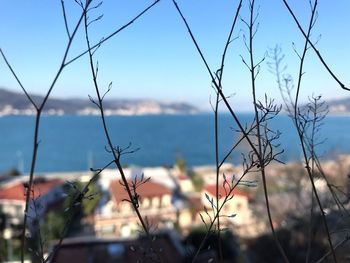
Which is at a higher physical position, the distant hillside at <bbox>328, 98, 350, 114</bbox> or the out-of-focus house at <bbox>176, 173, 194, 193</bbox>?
the distant hillside at <bbox>328, 98, 350, 114</bbox>

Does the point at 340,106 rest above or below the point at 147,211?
above

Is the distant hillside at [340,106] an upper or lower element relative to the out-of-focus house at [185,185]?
upper

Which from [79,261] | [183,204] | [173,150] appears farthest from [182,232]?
[173,150]

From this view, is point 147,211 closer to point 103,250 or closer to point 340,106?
point 103,250

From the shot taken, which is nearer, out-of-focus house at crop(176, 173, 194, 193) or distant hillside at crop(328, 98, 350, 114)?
distant hillside at crop(328, 98, 350, 114)

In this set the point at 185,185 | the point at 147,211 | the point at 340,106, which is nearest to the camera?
the point at 340,106

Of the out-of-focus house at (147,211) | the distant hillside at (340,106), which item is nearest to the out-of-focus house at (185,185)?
the out-of-focus house at (147,211)

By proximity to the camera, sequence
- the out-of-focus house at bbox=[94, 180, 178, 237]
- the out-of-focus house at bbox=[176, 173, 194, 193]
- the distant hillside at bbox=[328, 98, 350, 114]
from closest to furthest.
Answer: the distant hillside at bbox=[328, 98, 350, 114] < the out-of-focus house at bbox=[94, 180, 178, 237] < the out-of-focus house at bbox=[176, 173, 194, 193]

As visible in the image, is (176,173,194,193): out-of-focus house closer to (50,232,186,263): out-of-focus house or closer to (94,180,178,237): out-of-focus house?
(94,180,178,237): out-of-focus house

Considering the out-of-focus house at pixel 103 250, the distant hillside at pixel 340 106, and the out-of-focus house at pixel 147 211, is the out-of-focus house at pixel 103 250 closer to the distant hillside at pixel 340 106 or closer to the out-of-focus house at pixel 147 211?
the out-of-focus house at pixel 147 211

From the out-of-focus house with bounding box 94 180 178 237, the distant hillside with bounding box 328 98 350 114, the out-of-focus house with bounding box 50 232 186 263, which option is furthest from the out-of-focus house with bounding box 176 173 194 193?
the distant hillside with bounding box 328 98 350 114

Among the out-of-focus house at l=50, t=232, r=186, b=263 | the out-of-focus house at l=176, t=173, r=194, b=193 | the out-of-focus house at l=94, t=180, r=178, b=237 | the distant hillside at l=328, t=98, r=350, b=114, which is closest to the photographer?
the distant hillside at l=328, t=98, r=350, b=114

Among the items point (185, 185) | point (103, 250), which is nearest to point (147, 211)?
point (103, 250)
